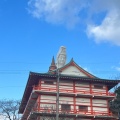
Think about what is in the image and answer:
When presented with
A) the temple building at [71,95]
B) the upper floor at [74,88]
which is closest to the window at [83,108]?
the temple building at [71,95]

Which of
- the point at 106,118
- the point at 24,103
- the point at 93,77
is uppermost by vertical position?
the point at 93,77

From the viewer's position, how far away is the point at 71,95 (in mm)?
44594

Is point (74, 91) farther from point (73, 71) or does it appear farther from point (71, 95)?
point (73, 71)

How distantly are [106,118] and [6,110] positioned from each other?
2734 centimetres

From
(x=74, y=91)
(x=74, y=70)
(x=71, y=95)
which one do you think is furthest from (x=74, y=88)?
(x=74, y=70)

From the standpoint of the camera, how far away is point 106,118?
44.3 m

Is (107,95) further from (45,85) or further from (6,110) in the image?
(6,110)

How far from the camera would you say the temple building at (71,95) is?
42.8 meters

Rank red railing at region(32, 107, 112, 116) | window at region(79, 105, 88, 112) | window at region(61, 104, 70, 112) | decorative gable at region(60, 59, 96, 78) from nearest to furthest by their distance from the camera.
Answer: red railing at region(32, 107, 112, 116)
window at region(61, 104, 70, 112)
window at region(79, 105, 88, 112)
decorative gable at region(60, 59, 96, 78)

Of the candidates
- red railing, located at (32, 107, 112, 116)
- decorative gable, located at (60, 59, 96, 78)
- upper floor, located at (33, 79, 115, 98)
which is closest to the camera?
red railing, located at (32, 107, 112, 116)

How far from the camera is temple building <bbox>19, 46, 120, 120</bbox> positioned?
42.8 metres

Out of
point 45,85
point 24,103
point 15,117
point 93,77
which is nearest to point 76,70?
point 93,77

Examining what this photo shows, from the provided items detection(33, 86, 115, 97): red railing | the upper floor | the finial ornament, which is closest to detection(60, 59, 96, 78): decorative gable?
the upper floor

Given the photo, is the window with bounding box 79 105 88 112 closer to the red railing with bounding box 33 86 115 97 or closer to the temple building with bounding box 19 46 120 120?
the temple building with bounding box 19 46 120 120
